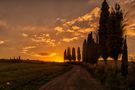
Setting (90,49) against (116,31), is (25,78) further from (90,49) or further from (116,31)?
(90,49)

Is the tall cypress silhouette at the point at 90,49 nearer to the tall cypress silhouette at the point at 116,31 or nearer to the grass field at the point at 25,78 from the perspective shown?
the grass field at the point at 25,78

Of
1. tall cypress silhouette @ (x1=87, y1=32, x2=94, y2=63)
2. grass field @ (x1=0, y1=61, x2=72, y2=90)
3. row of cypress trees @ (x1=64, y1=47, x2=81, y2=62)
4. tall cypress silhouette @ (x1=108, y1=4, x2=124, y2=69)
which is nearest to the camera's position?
grass field @ (x1=0, y1=61, x2=72, y2=90)

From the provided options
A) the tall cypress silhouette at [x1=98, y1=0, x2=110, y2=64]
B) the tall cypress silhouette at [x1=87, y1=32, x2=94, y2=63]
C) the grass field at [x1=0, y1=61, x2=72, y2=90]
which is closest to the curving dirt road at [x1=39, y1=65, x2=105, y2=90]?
the grass field at [x1=0, y1=61, x2=72, y2=90]

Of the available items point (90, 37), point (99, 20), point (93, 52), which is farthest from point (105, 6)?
point (90, 37)

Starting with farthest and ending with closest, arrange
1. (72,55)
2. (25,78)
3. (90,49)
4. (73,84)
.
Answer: (72,55), (90,49), (25,78), (73,84)

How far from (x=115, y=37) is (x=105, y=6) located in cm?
1940

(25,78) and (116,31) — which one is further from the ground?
(116,31)

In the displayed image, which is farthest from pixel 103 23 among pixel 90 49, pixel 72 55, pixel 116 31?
pixel 72 55

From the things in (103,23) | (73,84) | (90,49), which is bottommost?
(73,84)

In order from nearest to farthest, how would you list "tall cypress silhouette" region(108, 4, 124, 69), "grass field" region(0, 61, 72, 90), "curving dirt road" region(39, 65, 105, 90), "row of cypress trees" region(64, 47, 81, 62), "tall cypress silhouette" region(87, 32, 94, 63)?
1. "curving dirt road" region(39, 65, 105, 90)
2. "grass field" region(0, 61, 72, 90)
3. "tall cypress silhouette" region(108, 4, 124, 69)
4. "tall cypress silhouette" region(87, 32, 94, 63)
5. "row of cypress trees" region(64, 47, 81, 62)

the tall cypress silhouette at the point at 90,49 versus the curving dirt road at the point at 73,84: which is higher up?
the tall cypress silhouette at the point at 90,49

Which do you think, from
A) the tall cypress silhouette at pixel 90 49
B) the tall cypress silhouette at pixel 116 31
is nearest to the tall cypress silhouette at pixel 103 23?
the tall cypress silhouette at pixel 116 31

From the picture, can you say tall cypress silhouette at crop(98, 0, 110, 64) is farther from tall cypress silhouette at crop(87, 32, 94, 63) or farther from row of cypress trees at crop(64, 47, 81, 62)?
row of cypress trees at crop(64, 47, 81, 62)

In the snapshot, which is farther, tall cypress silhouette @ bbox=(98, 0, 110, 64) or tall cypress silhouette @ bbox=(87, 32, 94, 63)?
tall cypress silhouette @ bbox=(87, 32, 94, 63)
